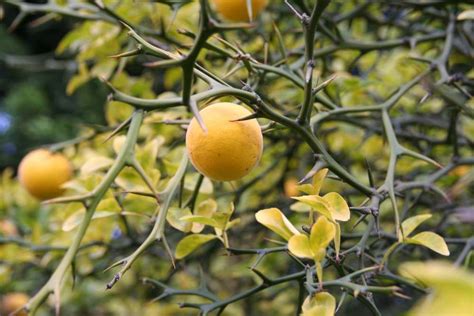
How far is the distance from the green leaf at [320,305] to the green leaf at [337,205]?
0.08 metres

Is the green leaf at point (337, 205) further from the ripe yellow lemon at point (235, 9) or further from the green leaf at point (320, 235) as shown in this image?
the ripe yellow lemon at point (235, 9)

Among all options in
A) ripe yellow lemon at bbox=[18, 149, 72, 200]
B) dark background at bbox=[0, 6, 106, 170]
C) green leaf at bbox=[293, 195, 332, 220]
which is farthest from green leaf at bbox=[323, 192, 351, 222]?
dark background at bbox=[0, 6, 106, 170]

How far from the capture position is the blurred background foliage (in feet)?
3.43

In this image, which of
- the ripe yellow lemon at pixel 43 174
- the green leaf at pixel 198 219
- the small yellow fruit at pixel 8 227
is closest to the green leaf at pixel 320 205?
the green leaf at pixel 198 219

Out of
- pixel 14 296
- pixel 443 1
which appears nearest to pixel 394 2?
pixel 443 1

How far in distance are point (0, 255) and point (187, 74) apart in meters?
0.94

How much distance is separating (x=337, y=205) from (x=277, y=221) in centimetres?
7

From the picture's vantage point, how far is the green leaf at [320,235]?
58 centimetres

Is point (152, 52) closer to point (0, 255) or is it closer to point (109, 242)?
point (109, 242)

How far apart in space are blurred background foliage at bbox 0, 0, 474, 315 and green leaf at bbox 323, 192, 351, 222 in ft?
0.23

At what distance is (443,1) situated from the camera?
1060mm

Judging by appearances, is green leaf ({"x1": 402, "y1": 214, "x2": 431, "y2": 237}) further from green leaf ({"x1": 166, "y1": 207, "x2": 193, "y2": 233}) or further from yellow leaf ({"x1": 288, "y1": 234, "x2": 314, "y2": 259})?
green leaf ({"x1": 166, "y1": 207, "x2": 193, "y2": 233})

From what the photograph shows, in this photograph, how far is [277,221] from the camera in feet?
1.95

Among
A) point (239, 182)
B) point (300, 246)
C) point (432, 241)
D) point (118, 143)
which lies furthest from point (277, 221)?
point (239, 182)
